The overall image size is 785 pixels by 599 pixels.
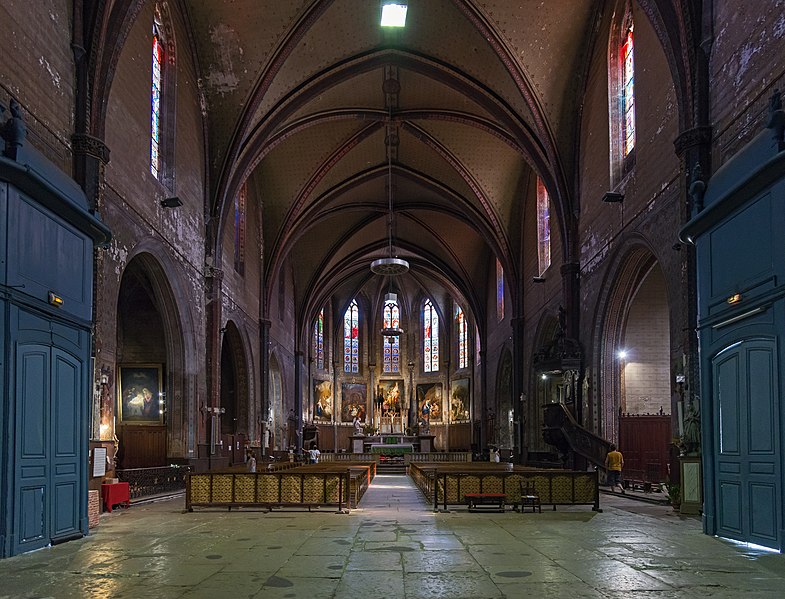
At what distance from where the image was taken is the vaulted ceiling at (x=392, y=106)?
22031 mm

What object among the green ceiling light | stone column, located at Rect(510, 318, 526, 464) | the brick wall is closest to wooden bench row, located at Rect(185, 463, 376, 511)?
the brick wall

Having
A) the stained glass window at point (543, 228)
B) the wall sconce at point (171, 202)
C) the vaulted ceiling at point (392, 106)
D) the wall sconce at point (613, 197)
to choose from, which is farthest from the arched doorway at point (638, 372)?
the wall sconce at point (171, 202)

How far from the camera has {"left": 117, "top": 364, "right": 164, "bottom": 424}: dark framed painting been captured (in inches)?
907

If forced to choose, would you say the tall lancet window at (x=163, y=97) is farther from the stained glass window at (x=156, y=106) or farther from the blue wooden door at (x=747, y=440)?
the blue wooden door at (x=747, y=440)

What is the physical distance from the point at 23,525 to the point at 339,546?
3875 mm

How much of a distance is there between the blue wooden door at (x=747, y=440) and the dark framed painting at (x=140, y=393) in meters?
16.5

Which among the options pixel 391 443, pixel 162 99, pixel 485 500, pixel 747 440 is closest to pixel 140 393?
pixel 162 99

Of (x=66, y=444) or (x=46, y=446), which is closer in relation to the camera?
(x=46, y=446)

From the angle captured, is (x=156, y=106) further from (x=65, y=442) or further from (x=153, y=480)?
(x=65, y=442)

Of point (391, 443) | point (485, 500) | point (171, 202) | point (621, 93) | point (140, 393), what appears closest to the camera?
point (485, 500)

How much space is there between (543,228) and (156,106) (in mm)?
15131

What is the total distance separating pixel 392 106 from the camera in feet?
94.4

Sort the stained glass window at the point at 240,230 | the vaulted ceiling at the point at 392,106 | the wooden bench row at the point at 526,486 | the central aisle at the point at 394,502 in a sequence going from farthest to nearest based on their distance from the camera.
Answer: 1. the stained glass window at the point at 240,230
2. the vaulted ceiling at the point at 392,106
3. the central aisle at the point at 394,502
4. the wooden bench row at the point at 526,486

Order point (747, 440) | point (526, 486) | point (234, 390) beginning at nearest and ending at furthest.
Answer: point (747, 440) → point (526, 486) → point (234, 390)
